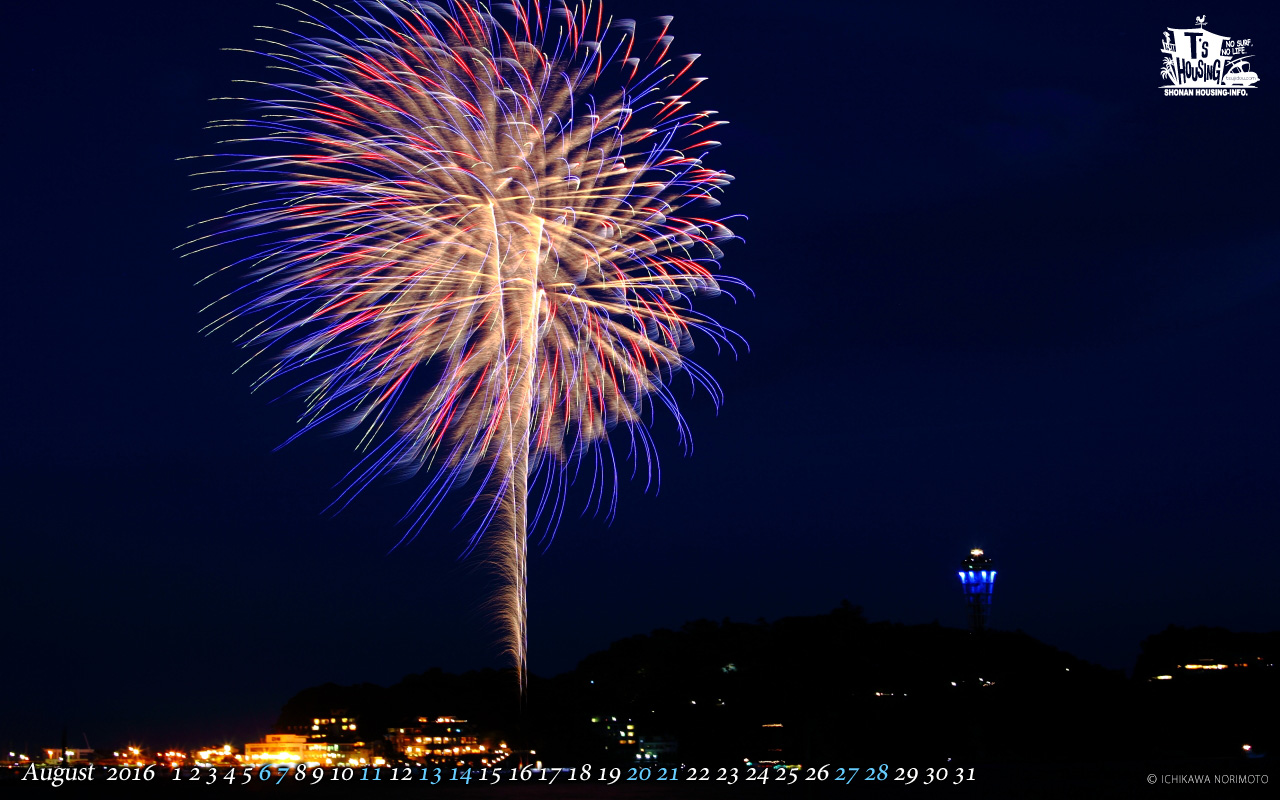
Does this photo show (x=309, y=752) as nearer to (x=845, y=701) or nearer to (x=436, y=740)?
(x=436, y=740)

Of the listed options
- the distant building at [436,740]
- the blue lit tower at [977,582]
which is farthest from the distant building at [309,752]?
the blue lit tower at [977,582]

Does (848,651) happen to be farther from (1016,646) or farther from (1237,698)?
(1237,698)

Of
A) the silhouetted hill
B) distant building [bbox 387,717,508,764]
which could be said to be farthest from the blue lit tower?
distant building [bbox 387,717,508,764]

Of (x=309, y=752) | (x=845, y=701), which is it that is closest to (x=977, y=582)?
(x=845, y=701)

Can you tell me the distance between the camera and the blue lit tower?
2189 inches

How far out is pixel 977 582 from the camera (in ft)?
183

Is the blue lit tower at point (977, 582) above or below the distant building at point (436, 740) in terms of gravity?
above

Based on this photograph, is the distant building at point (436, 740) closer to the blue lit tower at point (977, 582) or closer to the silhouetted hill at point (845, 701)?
the silhouetted hill at point (845, 701)

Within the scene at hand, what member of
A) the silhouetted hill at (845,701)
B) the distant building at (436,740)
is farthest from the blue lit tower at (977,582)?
the distant building at (436,740)

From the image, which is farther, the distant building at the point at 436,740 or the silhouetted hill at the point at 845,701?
the distant building at the point at 436,740

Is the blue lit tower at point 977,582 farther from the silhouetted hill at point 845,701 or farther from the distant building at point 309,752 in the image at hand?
the distant building at point 309,752

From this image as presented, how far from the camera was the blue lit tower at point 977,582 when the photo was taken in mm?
55594

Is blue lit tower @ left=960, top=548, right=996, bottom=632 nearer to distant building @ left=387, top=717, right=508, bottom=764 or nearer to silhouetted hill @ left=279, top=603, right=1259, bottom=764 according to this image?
silhouetted hill @ left=279, top=603, right=1259, bottom=764

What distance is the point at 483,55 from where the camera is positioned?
26938mm
